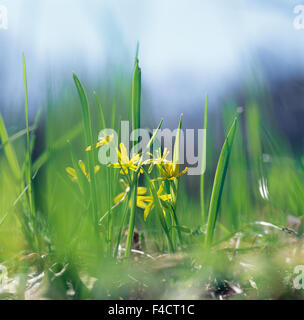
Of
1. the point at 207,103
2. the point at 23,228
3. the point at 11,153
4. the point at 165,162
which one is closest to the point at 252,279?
the point at 165,162

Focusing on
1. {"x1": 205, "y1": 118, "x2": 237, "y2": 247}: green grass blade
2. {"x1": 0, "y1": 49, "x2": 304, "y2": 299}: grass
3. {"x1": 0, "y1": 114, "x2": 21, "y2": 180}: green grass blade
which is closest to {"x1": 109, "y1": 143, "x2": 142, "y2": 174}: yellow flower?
{"x1": 0, "y1": 49, "x2": 304, "y2": 299}: grass

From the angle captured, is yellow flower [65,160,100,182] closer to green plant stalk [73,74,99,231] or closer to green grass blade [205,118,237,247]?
green plant stalk [73,74,99,231]

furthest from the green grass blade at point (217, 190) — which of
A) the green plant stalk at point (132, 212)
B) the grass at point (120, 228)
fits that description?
the green plant stalk at point (132, 212)

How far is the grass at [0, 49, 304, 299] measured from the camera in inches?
18.4

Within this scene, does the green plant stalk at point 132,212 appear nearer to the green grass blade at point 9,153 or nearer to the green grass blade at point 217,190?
the green grass blade at point 217,190

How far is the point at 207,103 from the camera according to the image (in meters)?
0.61

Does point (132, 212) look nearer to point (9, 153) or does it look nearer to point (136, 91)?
point (136, 91)

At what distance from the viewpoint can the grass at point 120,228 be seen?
0.47m

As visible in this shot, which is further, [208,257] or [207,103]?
[207,103]
